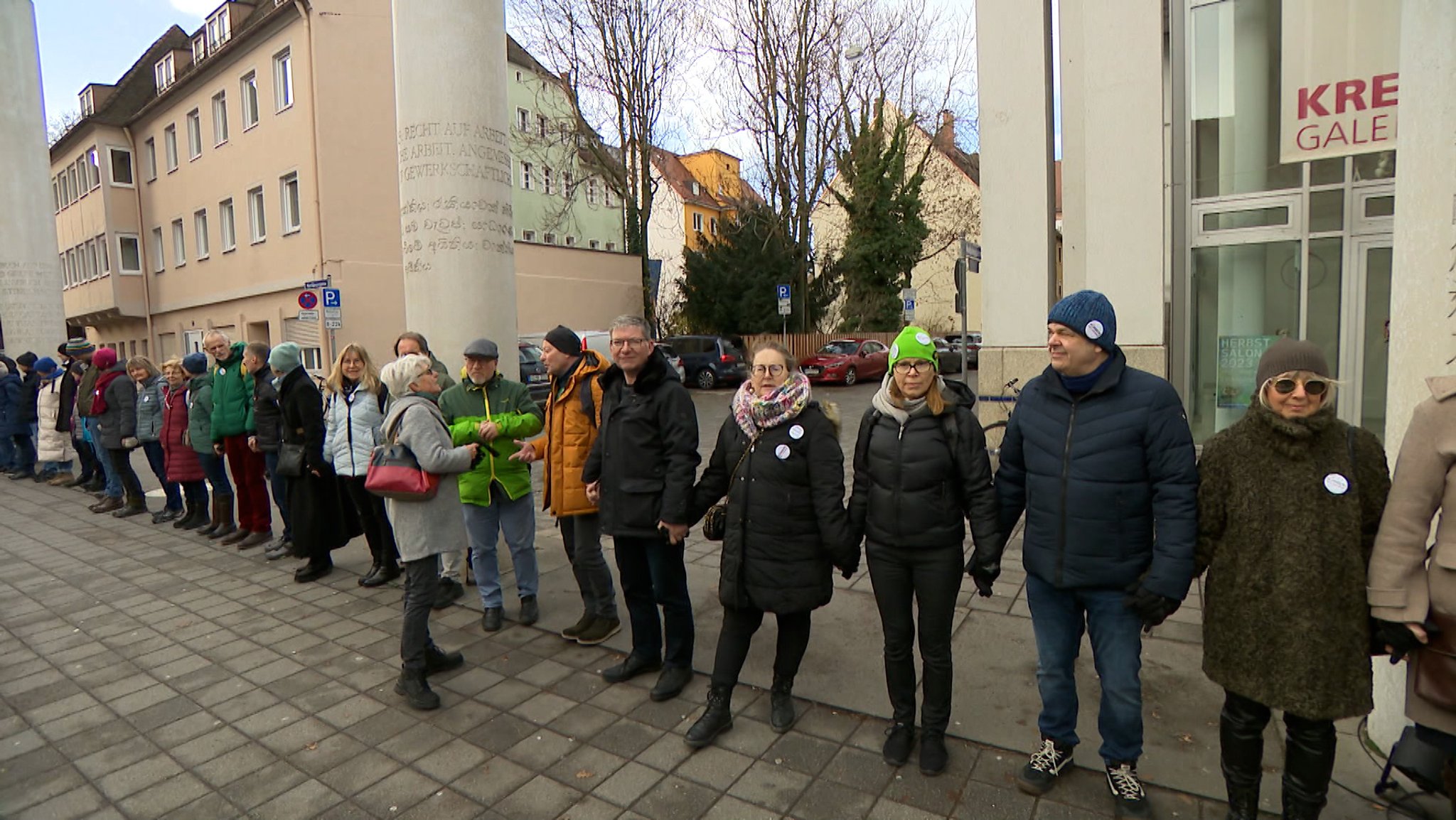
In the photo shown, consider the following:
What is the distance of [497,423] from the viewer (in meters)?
5.07

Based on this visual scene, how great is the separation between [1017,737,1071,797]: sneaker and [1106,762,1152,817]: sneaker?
0.18 meters

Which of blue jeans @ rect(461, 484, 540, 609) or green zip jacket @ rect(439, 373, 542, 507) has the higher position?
green zip jacket @ rect(439, 373, 542, 507)

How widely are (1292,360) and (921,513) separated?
4.60 feet

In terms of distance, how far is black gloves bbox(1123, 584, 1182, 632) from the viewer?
286cm

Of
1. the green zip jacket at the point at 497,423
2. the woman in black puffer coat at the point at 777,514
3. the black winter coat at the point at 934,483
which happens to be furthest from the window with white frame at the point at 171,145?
the black winter coat at the point at 934,483

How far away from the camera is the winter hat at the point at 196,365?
26.4 ft

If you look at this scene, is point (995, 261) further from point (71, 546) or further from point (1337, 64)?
point (71, 546)

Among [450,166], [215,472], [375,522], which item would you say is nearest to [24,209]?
[215,472]

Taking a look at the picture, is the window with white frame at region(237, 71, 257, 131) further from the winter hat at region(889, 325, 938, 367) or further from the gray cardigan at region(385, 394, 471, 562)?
the winter hat at region(889, 325, 938, 367)

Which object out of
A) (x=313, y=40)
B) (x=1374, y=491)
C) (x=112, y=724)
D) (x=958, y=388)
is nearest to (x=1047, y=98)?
(x=958, y=388)

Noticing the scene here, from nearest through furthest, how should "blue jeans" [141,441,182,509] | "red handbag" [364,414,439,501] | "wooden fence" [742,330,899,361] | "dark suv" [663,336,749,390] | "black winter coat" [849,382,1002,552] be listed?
"black winter coat" [849,382,1002,552] → "red handbag" [364,414,439,501] → "blue jeans" [141,441,182,509] → "dark suv" [663,336,749,390] → "wooden fence" [742,330,899,361]

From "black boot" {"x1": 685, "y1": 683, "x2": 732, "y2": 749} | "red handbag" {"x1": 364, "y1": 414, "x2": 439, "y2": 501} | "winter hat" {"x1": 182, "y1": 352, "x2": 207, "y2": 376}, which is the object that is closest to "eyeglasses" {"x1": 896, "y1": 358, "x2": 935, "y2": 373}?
"black boot" {"x1": 685, "y1": 683, "x2": 732, "y2": 749}

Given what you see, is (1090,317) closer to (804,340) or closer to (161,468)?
(161,468)

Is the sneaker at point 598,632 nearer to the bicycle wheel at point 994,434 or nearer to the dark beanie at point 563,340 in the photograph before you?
the dark beanie at point 563,340
